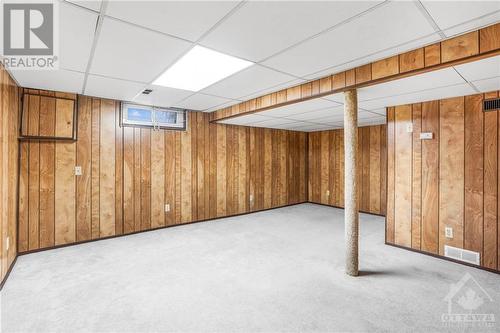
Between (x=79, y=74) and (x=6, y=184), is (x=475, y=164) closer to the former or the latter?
(x=79, y=74)

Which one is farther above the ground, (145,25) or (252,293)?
(145,25)

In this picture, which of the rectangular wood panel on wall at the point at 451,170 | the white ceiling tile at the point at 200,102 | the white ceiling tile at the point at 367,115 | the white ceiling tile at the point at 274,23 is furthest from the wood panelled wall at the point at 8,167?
the rectangular wood panel on wall at the point at 451,170

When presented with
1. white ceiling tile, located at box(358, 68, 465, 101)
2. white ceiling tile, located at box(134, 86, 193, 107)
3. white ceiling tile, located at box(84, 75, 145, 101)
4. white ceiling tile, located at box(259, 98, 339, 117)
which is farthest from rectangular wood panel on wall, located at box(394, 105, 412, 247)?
white ceiling tile, located at box(84, 75, 145, 101)

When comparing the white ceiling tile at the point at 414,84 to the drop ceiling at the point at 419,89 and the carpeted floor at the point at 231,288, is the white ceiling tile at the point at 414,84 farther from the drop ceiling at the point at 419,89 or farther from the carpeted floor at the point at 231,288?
the carpeted floor at the point at 231,288

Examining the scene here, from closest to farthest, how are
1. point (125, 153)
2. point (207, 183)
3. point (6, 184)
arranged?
point (6, 184)
point (125, 153)
point (207, 183)

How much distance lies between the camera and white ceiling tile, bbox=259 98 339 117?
3627 millimetres

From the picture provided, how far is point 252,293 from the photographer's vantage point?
7.99ft

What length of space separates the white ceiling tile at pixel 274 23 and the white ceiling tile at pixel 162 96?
157cm

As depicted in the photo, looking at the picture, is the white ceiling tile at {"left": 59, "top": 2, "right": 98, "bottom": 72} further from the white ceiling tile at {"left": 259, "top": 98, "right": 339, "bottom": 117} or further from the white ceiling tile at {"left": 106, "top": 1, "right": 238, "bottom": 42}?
the white ceiling tile at {"left": 259, "top": 98, "right": 339, "bottom": 117}

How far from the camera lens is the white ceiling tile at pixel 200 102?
153 inches

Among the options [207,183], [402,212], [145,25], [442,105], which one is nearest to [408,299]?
[402,212]

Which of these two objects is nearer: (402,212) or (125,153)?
(402,212)

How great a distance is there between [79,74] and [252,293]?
3.06 metres
